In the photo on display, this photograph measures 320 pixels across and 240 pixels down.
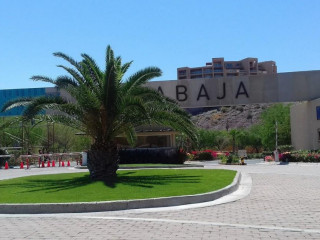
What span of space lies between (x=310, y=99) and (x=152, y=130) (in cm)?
1263

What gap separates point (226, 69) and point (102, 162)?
470 feet

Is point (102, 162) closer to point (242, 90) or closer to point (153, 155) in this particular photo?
point (153, 155)

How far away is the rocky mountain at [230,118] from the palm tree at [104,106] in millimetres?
85446

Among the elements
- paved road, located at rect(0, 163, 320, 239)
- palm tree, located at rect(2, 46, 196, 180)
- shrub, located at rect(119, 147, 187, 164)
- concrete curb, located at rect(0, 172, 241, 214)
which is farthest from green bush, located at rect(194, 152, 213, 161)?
concrete curb, located at rect(0, 172, 241, 214)

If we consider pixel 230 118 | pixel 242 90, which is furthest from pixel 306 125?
pixel 230 118

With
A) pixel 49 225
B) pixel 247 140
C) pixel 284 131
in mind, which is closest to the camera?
pixel 49 225

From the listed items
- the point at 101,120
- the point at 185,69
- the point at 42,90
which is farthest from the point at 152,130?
the point at 185,69

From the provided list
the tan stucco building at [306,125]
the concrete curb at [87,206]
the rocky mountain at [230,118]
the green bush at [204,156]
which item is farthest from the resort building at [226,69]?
the concrete curb at [87,206]

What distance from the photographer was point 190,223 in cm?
887

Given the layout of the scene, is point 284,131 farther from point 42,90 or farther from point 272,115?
point 42,90

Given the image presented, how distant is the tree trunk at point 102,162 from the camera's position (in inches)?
680

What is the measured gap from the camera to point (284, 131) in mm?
57000

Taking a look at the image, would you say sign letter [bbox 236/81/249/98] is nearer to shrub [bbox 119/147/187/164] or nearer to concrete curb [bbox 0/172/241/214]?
shrub [bbox 119/147/187/164]

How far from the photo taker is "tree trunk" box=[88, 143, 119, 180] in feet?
56.7
